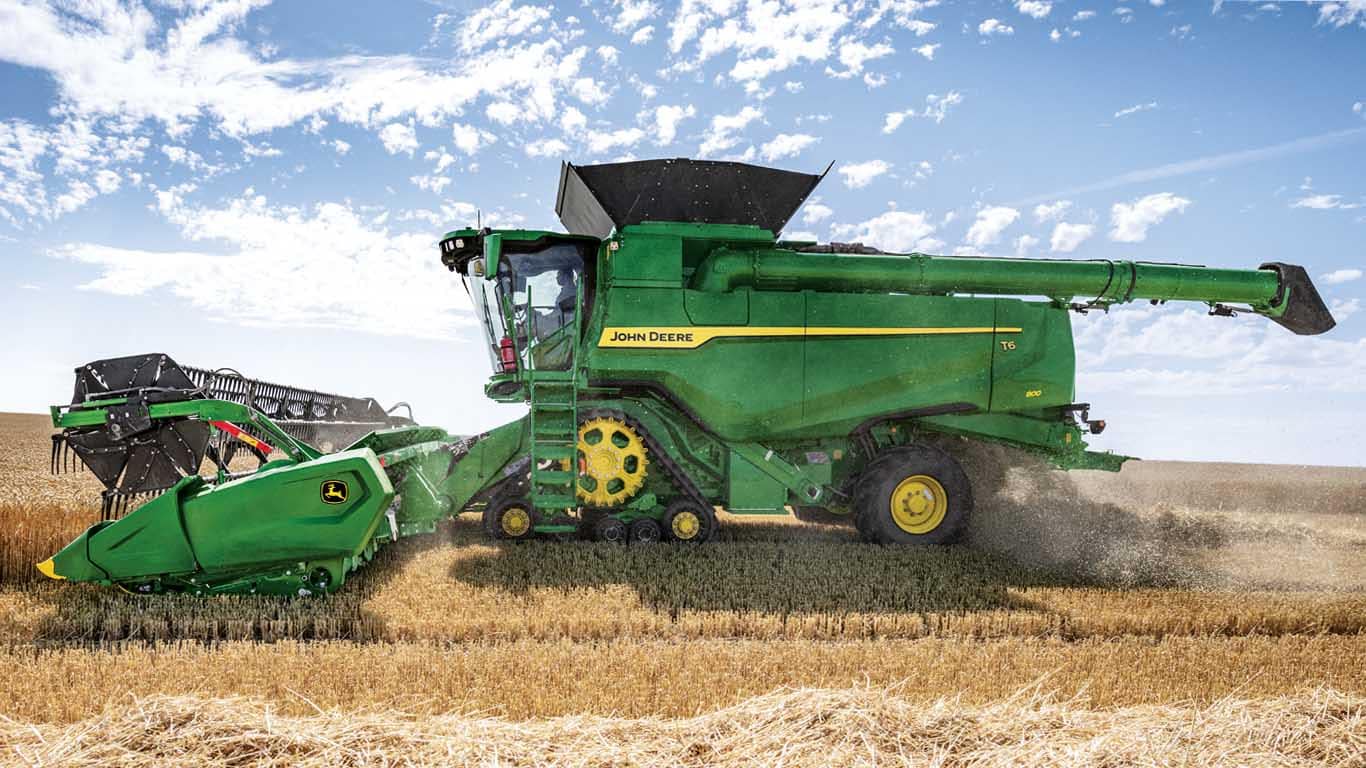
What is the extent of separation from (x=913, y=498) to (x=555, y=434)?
3178mm

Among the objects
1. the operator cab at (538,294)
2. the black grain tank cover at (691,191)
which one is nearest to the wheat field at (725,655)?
the operator cab at (538,294)

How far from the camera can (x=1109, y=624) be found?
5.75 meters

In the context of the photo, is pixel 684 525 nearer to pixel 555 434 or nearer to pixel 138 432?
pixel 555 434

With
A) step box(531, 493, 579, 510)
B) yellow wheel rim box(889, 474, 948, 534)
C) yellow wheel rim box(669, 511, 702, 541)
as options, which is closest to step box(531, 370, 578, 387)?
step box(531, 493, 579, 510)

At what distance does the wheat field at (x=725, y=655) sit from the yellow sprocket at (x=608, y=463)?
0.49 meters

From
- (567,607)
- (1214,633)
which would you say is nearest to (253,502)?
(567,607)

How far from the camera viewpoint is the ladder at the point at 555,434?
7.68 meters

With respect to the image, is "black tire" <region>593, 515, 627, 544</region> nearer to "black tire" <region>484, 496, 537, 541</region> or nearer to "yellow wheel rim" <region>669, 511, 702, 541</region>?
"yellow wheel rim" <region>669, 511, 702, 541</region>

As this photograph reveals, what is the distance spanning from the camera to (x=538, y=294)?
26.1ft

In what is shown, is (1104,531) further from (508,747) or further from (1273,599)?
(508,747)

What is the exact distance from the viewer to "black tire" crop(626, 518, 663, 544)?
306 inches

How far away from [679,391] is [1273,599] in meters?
4.60

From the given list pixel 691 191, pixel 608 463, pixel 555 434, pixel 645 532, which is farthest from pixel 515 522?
pixel 691 191

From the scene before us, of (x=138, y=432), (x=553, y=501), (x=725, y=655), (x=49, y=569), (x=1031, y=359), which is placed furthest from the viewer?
(x=1031, y=359)
